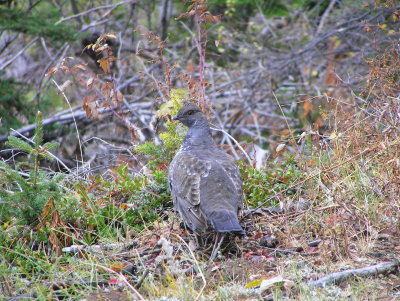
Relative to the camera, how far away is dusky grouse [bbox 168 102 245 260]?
5312 millimetres

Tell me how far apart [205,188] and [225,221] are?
1.97ft

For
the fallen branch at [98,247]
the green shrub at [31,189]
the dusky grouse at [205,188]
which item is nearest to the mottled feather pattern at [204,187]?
the dusky grouse at [205,188]

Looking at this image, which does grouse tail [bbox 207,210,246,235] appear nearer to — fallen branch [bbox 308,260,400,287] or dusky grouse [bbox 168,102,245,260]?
dusky grouse [bbox 168,102,245,260]

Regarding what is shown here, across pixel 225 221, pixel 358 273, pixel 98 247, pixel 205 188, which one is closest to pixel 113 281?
pixel 98 247

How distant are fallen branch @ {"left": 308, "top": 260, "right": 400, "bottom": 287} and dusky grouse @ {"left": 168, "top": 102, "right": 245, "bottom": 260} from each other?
3.00 feet

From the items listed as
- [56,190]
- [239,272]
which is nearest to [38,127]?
[56,190]

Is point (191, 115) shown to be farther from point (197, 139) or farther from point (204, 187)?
point (204, 187)

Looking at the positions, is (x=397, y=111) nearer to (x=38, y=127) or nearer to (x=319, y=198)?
(x=319, y=198)

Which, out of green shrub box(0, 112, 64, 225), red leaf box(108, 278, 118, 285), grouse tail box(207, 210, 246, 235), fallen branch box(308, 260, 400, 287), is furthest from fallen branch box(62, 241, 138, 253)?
fallen branch box(308, 260, 400, 287)

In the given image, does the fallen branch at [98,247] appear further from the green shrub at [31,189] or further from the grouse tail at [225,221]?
the grouse tail at [225,221]

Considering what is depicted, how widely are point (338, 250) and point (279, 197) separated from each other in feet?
5.16

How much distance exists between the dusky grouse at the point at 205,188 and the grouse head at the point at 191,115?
0.20 m

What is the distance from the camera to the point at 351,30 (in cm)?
1093

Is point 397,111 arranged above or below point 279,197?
above
